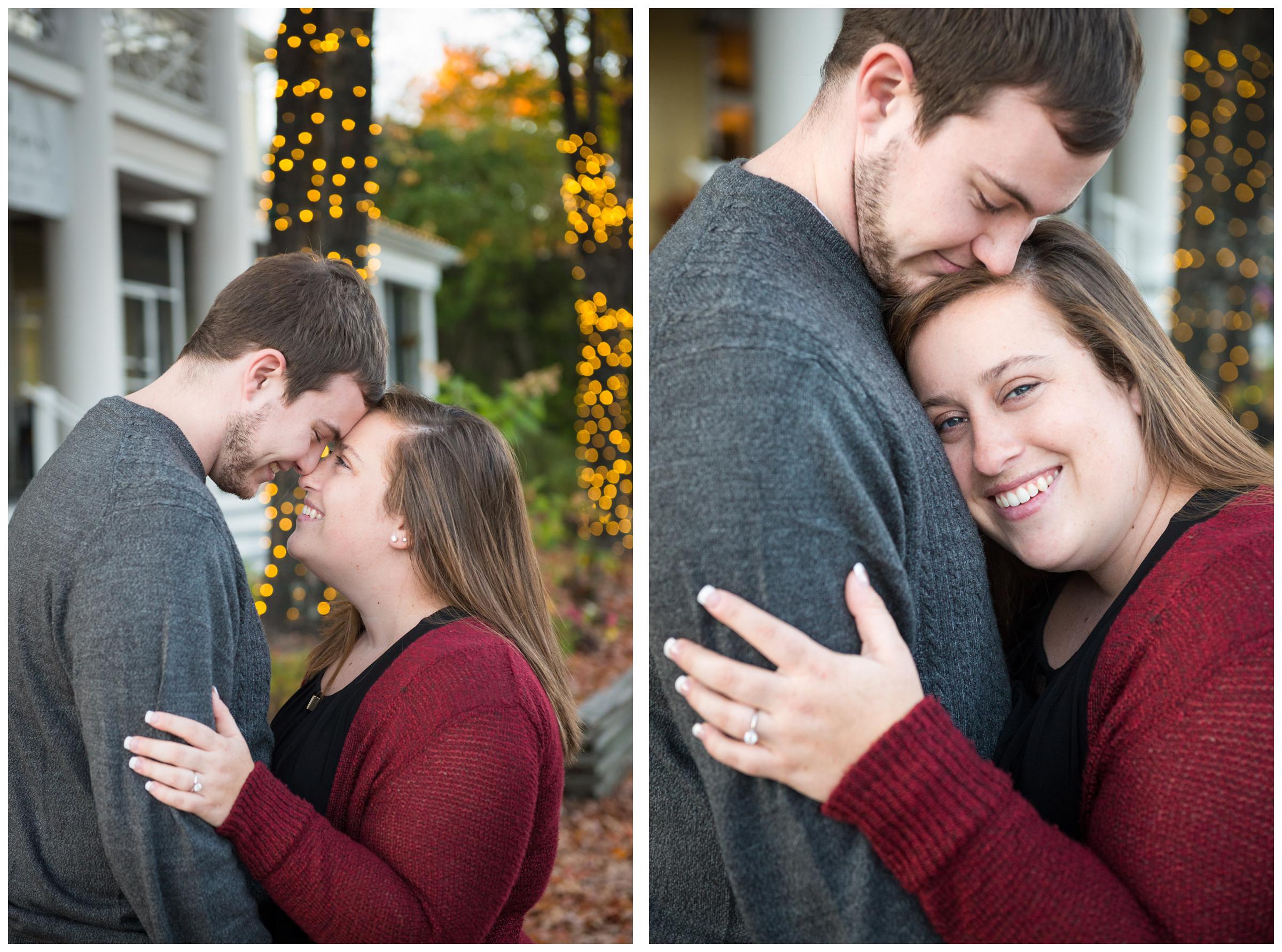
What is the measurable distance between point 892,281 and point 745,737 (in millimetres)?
784

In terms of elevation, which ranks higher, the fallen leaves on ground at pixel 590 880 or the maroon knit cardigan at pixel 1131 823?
the maroon knit cardigan at pixel 1131 823

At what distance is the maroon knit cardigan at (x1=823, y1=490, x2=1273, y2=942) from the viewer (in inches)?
54.3

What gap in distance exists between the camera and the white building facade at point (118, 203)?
349 inches

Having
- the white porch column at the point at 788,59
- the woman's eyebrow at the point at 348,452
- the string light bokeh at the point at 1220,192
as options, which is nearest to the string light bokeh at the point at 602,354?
the white porch column at the point at 788,59

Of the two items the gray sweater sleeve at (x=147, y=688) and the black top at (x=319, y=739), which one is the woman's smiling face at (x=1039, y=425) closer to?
the black top at (x=319, y=739)

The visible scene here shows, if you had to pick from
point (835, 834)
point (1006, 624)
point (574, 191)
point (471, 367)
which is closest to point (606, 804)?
point (1006, 624)

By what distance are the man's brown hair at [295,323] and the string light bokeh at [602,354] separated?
4911 millimetres

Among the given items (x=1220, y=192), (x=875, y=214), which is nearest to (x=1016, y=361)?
(x=875, y=214)

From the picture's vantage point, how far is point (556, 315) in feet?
52.7

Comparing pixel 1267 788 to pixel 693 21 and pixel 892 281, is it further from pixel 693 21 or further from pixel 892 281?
pixel 693 21

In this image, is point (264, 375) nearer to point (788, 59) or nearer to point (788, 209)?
point (788, 209)

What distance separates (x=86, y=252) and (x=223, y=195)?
2407 millimetres

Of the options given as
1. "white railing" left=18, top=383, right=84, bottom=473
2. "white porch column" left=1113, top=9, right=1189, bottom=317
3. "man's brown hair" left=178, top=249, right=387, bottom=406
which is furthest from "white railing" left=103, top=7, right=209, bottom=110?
"white porch column" left=1113, top=9, right=1189, bottom=317

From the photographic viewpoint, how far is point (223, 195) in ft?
36.7
